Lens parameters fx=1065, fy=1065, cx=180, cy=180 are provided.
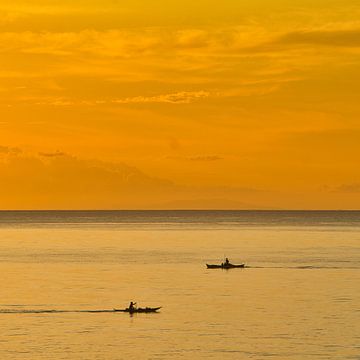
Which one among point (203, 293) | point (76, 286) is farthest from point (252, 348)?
point (76, 286)

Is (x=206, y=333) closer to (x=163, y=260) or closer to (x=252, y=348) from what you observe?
(x=252, y=348)

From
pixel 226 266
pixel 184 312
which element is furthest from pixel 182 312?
pixel 226 266

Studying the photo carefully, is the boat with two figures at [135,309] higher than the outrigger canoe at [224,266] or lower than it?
lower

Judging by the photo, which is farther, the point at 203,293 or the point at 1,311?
the point at 203,293

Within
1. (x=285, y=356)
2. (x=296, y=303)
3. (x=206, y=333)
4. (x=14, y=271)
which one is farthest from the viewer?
(x=14, y=271)

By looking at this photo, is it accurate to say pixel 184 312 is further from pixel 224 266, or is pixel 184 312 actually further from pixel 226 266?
pixel 224 266

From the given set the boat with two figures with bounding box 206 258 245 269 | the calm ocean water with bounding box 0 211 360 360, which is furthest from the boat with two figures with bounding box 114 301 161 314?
the boat with two figures with bounding box 206 258 245 269

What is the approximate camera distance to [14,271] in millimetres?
158250

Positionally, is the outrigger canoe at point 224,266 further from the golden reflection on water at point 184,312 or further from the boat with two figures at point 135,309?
the boat with two figures at point 135,309

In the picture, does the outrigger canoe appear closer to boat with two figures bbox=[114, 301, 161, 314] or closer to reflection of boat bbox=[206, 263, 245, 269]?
reflection of boat bbox=[206, 263, 245, 269]

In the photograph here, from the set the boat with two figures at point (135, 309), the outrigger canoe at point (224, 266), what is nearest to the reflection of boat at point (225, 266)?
the outrigger canoe at point (224, 266)

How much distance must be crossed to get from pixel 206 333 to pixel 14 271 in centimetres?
7144

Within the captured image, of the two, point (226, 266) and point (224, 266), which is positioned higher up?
point (224, 266)

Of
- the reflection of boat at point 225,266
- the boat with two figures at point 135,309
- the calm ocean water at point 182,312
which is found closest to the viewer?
the calm ocean water at point 182,312
